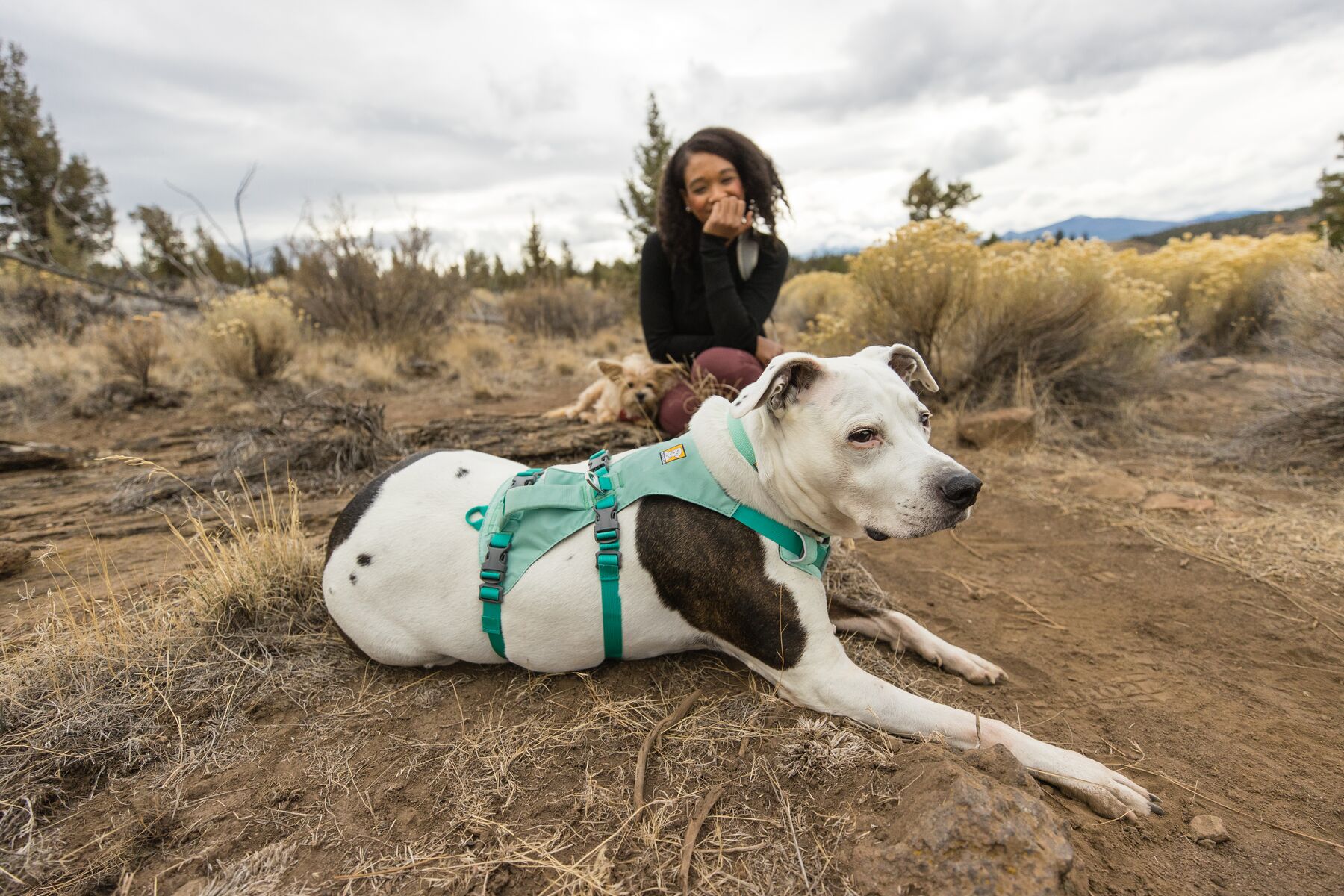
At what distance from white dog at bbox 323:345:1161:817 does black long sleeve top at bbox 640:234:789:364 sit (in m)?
2.09

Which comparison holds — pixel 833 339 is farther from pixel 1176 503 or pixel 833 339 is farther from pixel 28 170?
pixel 28 170

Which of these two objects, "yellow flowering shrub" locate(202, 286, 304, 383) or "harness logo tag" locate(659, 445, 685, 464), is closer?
"harness logo tag" locate(659, 445, 685, 464)

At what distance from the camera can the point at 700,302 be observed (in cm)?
480

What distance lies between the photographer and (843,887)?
1446 millimetres

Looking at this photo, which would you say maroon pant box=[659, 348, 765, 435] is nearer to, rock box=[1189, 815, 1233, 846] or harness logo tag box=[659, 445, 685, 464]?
harness logo tag box=[659, 445, 685, 464]

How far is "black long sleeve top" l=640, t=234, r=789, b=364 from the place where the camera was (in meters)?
4.32

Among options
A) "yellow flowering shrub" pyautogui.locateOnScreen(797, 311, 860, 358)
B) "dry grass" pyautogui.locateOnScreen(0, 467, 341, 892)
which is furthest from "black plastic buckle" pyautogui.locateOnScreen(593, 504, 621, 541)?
"yellow flowering shrub" pyautogui.locateOnScreen(797, 311, 860, 358)

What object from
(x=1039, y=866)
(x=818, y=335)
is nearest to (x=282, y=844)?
(x=1039, y=866)

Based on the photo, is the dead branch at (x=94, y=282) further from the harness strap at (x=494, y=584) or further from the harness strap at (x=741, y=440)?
the harness strap at (x=741, y=440)

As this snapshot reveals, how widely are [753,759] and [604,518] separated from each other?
94 cm

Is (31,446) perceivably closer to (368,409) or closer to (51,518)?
(51,518)

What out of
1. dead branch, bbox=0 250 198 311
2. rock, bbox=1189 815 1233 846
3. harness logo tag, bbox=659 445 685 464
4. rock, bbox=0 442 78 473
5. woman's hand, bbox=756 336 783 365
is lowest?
rock, bbox=1189 815 1233 846

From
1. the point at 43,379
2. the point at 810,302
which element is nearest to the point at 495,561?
the point at 43,379

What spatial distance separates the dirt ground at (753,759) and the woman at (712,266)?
1.93 metres
